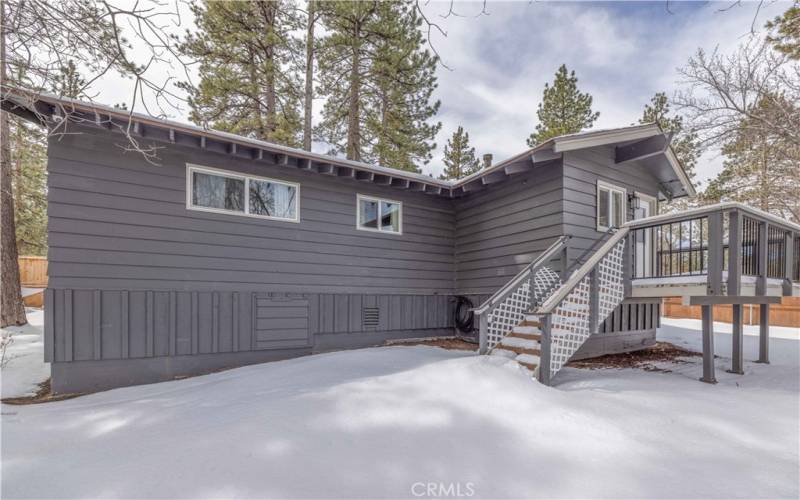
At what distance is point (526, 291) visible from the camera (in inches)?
250

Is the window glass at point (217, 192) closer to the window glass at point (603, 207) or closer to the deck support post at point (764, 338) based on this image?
the window glass at point (603, 207)

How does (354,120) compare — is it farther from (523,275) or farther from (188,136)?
(523,275)

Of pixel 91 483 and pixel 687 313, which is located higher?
pixel 91 483

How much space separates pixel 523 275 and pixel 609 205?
2837mm

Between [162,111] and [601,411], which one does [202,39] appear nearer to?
[162,111]

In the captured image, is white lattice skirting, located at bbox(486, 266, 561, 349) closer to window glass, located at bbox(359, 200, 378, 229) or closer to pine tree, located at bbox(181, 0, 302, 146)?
window glass, located at bbox(359, 200, 378, 229)

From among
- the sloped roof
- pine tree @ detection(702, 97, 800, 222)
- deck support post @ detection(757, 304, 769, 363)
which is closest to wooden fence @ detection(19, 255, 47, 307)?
the sloped roof

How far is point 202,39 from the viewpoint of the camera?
10.9m

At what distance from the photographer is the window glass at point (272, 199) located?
20.8ft

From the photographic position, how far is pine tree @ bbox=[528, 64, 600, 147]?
15773mm

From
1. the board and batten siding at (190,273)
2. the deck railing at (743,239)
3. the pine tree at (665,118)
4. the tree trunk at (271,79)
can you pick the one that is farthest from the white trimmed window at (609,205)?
the pine tree at (665,118)

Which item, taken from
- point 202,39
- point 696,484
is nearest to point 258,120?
point 202,39

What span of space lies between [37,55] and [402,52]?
389 inches

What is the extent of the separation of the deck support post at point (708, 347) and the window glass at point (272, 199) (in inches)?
263
